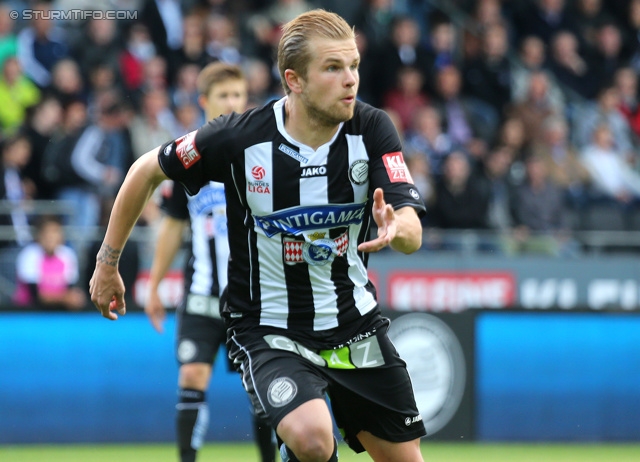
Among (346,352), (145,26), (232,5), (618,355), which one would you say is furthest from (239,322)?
(232,5)

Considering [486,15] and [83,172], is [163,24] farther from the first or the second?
[486,15]

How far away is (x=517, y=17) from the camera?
55.2 ft

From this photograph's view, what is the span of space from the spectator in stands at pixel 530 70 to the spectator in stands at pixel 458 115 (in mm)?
819

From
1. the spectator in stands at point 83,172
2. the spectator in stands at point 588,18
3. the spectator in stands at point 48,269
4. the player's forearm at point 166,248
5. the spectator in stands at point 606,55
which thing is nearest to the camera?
the player's forearm at point 166,248

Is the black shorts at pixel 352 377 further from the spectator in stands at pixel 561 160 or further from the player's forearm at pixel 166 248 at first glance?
the spectator in stands at pixel 561 160

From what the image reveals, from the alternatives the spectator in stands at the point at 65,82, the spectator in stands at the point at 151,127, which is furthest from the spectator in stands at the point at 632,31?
the spectator in stands at the point at 65,82

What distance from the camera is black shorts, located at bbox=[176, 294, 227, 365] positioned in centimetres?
722

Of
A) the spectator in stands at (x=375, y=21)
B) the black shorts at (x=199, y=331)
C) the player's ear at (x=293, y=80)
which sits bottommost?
the black shorts at (x=199, y=331)

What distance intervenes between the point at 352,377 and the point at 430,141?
899 cm

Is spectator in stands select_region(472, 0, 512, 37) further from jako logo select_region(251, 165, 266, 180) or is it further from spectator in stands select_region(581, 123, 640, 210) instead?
jako logo select_region(251, 165, 266, 180)

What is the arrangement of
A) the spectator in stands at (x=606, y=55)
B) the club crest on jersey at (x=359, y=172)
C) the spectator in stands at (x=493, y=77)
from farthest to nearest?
the spectator in stands at (x=606, y=55)
the spectator in stands at (x=493, y=77)
the club crest on jersey at (x=359, y=172)

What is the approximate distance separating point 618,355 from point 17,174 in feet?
21.0

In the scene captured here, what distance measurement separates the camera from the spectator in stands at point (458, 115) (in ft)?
47.7

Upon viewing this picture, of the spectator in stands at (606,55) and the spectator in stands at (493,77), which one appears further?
the spectator in stands at (606,55)
